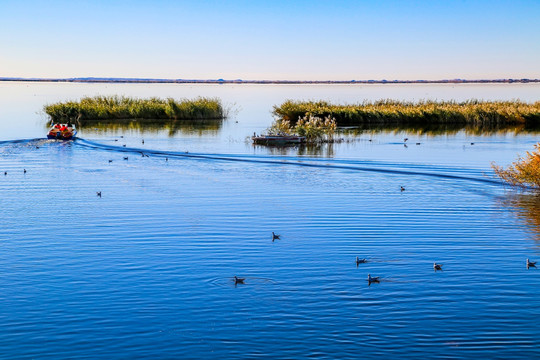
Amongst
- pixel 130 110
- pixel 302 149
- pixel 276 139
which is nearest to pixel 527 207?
pixel 302 149

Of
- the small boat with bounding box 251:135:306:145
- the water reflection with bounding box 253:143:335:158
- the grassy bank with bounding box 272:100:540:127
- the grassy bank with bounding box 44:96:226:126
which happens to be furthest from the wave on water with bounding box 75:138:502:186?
the grassy bank with bounding box 272:100:540:127

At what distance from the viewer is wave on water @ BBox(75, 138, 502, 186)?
1213 inches

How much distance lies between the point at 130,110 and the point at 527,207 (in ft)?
177

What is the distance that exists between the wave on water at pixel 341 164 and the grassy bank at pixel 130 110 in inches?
1041

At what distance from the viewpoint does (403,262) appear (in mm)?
15695

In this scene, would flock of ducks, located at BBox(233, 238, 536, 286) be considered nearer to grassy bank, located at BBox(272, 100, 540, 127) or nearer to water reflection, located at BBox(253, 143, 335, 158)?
water reflection, located at BBox(253, 143, 335, 158)

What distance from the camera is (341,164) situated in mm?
35062

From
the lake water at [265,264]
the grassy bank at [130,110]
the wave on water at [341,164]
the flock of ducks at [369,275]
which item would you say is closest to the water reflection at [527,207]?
the lake water at [265,264]

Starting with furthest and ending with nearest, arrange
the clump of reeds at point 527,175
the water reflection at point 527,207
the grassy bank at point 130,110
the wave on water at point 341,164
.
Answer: the grassy bank at point 130,110 < the wave on water at point 341,164 < the clump of reeds at point 527,175 < the water reflection at point 527,207

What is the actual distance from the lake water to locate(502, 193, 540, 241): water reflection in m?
0.11

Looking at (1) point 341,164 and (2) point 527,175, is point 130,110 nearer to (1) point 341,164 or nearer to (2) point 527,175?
(1) point 341,164

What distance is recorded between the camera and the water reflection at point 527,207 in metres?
20.8

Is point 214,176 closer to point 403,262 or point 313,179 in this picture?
point 313,179

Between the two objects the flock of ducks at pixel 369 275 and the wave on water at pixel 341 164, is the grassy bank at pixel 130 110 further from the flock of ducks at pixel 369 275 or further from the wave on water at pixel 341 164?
the flock of ducks at pixel 369 275
